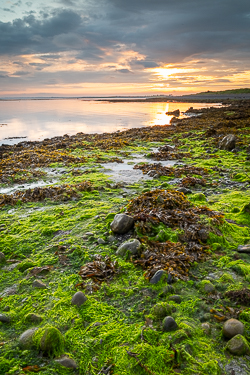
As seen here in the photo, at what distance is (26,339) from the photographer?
7.45 ft

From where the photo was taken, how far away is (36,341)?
2.25 metres

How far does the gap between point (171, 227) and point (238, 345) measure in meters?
2.13

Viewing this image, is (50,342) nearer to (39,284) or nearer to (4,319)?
(4,319)

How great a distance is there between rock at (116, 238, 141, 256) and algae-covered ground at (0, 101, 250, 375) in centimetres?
5

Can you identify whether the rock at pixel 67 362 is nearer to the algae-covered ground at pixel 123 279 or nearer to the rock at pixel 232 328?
the algae-covered ground at pixel 123 279

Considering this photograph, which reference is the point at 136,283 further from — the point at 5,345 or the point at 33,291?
the point at 5,345

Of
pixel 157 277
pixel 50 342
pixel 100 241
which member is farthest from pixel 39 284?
pixel 157 277

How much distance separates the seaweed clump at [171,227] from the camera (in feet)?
10.8

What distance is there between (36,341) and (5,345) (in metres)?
0.29

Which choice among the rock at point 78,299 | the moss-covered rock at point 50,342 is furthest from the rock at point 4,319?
the rock at point 78,299

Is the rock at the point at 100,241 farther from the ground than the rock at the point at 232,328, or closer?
closer

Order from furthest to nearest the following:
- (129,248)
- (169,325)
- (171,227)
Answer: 1. (171,227)
2. (129,248)
3. (169,325)

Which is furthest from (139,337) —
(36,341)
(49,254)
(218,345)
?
(49,254)

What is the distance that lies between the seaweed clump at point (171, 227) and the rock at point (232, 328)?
81cm
